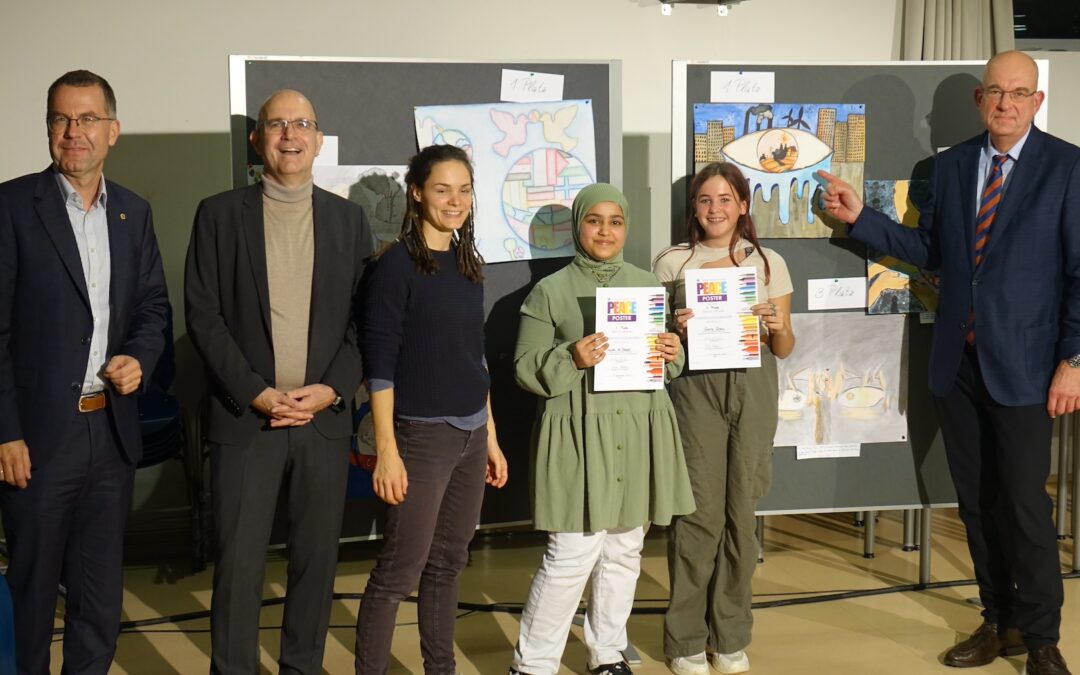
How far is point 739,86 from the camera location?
3.64 metres

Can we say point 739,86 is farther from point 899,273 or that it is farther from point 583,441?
point 583,441

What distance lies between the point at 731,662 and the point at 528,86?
1985mm

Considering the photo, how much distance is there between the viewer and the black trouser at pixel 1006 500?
3271 millimetres

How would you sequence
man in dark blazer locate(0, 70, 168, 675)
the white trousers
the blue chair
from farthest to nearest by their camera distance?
the white trousers < man in dark blazer locate(0, 70, 168, 675) < the blue chair

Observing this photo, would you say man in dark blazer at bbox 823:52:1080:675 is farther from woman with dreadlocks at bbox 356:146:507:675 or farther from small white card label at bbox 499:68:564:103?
woman with dreadlocks at bbox 356:146:507:675

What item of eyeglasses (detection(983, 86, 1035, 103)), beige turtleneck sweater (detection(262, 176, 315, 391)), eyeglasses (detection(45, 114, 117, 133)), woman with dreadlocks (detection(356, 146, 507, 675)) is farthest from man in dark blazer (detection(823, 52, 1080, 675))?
eyeglasses (detection(45, 114, 117, 133))

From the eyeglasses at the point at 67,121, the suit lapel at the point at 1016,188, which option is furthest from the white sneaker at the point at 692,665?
the eyeglasses at the point at 67,121

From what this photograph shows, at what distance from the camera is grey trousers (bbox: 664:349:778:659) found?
3.24 m

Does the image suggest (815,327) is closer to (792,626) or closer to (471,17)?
(792,626)

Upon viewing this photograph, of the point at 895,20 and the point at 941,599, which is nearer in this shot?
the point at 941,599

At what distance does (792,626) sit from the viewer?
3.72 meters

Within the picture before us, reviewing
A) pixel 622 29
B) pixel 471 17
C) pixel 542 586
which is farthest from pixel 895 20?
pixel 542 586

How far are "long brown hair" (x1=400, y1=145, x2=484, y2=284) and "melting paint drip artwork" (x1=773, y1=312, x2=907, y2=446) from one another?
4.67 ft

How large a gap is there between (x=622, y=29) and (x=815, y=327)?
185 cm
